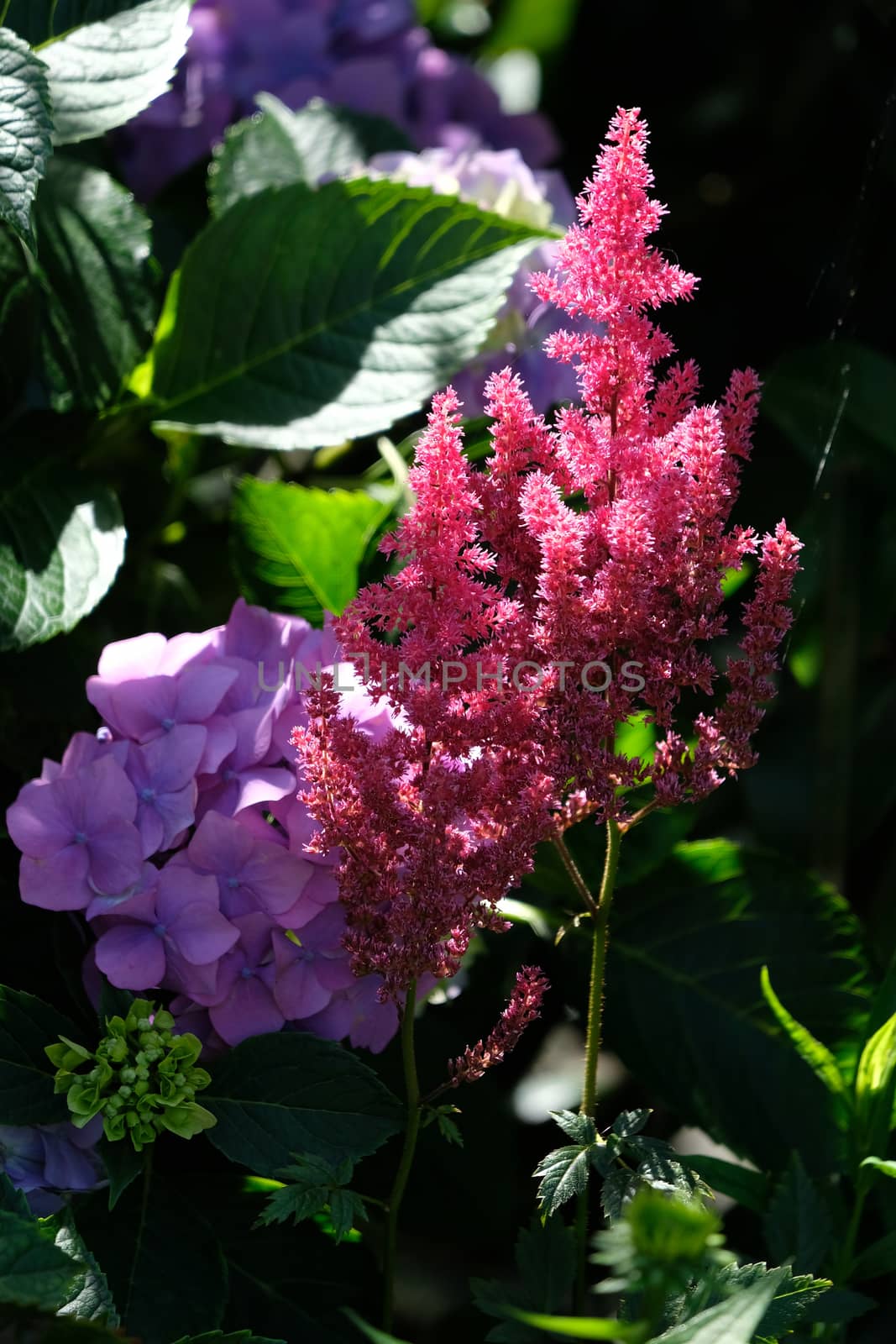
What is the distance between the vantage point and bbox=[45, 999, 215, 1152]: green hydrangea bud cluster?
44cm

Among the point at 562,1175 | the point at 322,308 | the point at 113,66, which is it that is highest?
the point at 113,66

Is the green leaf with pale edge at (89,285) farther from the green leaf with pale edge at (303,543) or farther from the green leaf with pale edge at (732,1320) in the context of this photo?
the green leaf with pale edge at (732,1320)

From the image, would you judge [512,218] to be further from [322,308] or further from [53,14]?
[53,14]

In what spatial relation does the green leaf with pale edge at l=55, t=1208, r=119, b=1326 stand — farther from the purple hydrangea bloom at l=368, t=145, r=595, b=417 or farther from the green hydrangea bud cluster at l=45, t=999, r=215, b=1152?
the purple hydrangea bloom at l=368, t=145, r=595, b=417

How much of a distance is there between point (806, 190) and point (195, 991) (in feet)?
2.68

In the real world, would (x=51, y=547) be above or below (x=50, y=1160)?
above

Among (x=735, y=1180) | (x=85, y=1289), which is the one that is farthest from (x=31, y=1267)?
(x=735, y=1180)

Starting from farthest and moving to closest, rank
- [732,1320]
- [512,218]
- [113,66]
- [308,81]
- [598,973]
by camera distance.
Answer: [308,81] → [512,218] → [113,66] → [598,973] → [732,1320]

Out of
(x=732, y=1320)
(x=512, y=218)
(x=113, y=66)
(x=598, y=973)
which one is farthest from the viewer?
(x=512, y=218)

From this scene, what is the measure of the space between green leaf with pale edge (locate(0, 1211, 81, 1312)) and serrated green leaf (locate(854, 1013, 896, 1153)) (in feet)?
0.97

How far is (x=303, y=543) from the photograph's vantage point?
2.04 ft

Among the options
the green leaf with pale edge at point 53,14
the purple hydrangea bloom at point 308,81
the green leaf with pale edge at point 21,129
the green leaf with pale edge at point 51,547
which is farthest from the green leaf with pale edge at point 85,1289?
the purple hydrangea bloom at point 308,81

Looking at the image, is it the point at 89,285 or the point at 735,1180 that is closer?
the point at 735,1180

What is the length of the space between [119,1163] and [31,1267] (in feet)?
0.29
